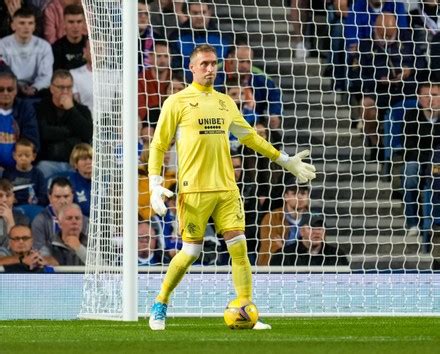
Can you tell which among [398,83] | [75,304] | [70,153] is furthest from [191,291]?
[398,83]

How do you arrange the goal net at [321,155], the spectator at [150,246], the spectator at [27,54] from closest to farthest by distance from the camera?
the goal net at [321,155]
the spectator at [150,246]
the spectator at [27,54]

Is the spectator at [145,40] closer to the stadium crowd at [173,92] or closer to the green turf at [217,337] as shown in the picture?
the stadium crowd at [173,92]

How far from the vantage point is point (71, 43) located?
15.0 metres

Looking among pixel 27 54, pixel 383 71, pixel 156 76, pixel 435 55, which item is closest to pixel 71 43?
pixel 27 54

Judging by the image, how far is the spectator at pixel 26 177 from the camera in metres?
14.2

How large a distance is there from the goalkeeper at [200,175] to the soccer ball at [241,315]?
0.21ft

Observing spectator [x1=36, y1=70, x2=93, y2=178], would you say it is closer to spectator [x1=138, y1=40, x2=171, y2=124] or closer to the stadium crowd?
the stadium crowd

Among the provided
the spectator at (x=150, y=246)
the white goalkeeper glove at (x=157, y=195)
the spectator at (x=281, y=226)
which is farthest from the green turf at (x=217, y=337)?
the spectator at (x=281, y=226)

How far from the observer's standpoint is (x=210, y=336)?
8.13 metres

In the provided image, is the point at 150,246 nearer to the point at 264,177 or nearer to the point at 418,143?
the point at 264,177

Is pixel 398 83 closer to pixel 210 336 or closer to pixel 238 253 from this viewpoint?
pixel 238 253

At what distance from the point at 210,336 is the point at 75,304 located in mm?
4102

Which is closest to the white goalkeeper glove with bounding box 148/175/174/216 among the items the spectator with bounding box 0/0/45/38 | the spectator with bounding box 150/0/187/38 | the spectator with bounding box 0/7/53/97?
the spectator with bounding box 150/0/187/38

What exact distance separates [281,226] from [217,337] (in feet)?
18.8
